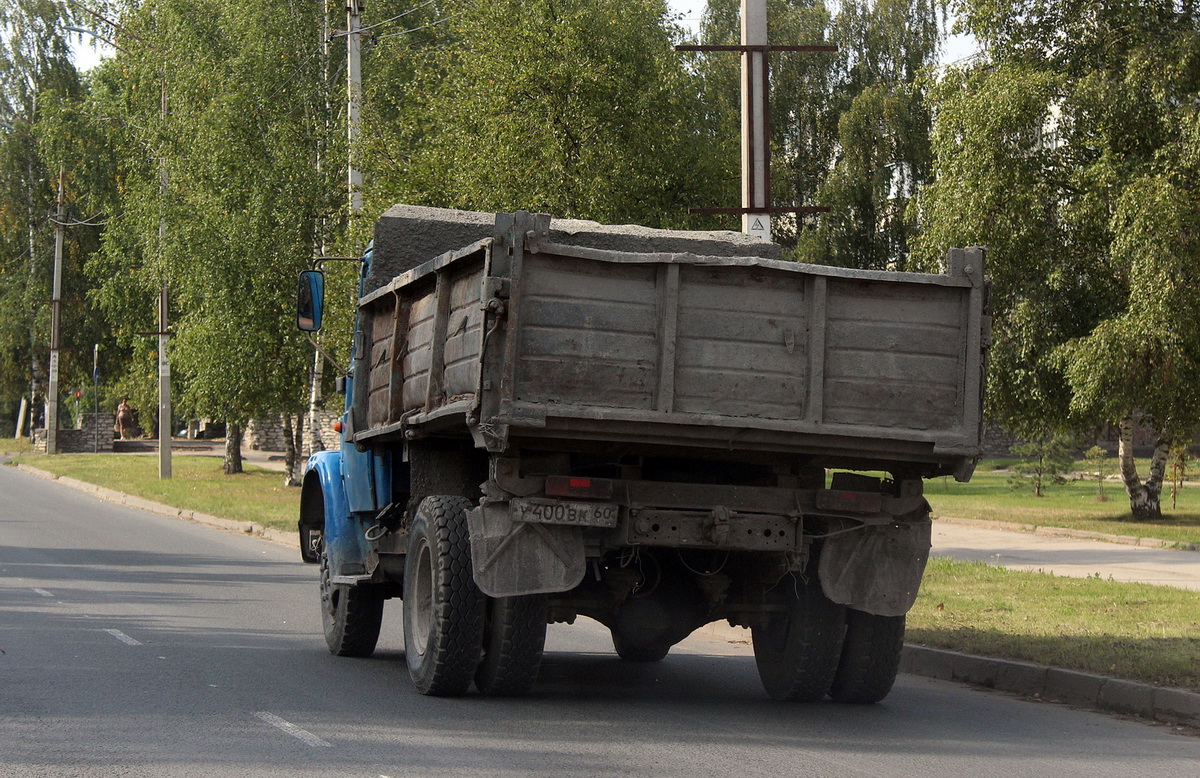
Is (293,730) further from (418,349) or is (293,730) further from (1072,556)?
(1072,556)

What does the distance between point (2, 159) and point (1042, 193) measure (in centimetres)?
4414

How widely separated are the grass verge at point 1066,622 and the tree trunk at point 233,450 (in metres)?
25.8

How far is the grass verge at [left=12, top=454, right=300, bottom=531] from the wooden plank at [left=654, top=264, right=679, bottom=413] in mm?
16118

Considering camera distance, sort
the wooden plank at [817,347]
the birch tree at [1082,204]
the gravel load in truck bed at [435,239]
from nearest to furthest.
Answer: the wooden plank at [817,347]
the gravel load in truck bed at [435,239]
the birch tree at [1082,204]

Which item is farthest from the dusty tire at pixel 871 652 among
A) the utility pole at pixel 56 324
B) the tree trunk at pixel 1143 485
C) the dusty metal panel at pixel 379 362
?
the utility pole at pixel 56 324

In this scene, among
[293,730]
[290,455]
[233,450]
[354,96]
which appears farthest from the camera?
[233,450]

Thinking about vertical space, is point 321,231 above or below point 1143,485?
above

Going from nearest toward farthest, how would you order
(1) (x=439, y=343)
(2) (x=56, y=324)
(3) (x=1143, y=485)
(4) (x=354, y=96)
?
(1) (x=439, y=343), (4) (x=354, y=96), (3) (x=1143, y=485), (2) (x=56, y=324)

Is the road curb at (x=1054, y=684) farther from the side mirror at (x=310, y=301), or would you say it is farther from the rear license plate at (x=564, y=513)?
the side mirror at (x=310, y=301)

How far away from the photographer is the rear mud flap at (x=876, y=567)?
27.1ft

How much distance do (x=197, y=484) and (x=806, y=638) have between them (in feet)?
89.4

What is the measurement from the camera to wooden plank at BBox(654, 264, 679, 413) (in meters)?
7.64

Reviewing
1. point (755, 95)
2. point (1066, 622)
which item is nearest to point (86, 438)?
point (755, 95)

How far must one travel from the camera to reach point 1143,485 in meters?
26.0
